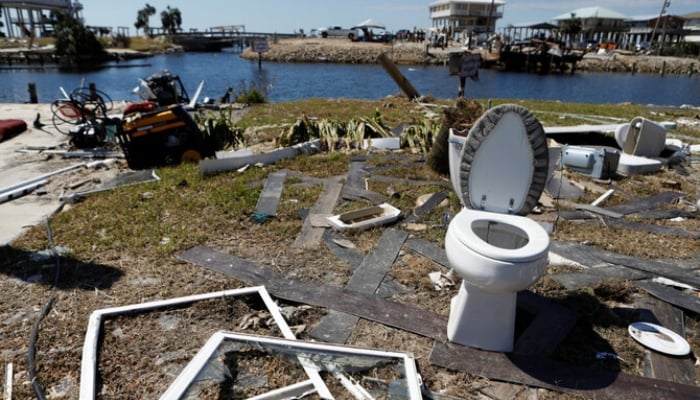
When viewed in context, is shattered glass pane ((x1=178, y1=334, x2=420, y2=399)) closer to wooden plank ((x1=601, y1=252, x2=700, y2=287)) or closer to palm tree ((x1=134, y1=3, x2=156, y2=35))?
wooden plank ((x1=601, y1=252, x2=700, y2=287))

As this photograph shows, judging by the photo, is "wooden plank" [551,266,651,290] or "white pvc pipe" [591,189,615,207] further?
"white pvc pipe" [591,189,615,207]

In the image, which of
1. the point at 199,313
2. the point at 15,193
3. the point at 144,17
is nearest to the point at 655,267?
the point at 199,313

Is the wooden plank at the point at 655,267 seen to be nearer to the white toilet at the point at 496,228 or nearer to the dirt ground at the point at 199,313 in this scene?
the dirt ground at the point at 199,313

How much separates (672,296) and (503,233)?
1.31 m

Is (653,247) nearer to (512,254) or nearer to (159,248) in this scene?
(512,254)

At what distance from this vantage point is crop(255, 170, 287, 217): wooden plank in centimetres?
414

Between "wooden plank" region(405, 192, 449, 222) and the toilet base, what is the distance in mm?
1682

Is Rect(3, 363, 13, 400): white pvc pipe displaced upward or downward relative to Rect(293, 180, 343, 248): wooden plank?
downward

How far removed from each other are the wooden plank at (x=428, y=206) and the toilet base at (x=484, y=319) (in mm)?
1682

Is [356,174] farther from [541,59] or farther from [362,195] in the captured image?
[541,59]

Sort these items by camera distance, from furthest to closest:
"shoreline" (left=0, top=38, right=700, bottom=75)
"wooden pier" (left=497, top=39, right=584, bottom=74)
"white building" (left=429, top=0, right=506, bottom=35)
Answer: "white building" (left=429, top=0, right=506, bottom=35), "wooden pier" (left=497, top=39, right=584, bottom=74), "shoreline" (left=0, top=38, right=700, bottom=75)

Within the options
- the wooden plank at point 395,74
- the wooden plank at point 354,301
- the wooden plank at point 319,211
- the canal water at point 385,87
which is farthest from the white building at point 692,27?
the wooden plank at point 354,301

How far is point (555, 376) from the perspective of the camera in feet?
7.12

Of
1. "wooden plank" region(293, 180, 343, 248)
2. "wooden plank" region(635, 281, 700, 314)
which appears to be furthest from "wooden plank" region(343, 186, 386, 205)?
"wooden plank" region(635, 281, 700, 314)
